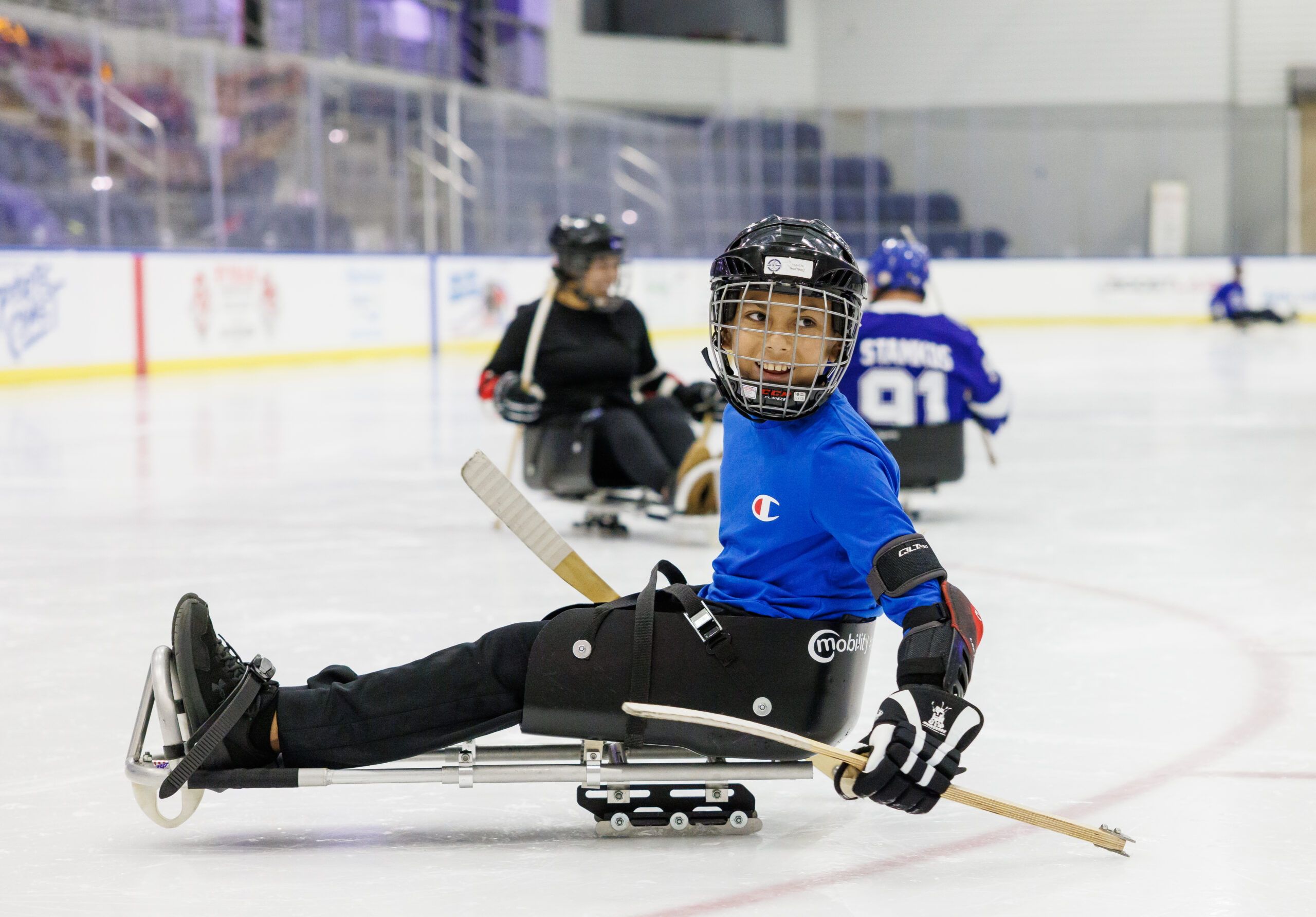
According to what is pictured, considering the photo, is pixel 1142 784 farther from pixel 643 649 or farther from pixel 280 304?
pixel 280 304

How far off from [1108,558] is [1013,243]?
20.4 m

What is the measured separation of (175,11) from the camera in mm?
16469

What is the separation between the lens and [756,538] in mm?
2146

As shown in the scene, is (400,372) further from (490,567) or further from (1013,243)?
(1013,243)

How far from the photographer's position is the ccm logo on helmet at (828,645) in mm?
2117

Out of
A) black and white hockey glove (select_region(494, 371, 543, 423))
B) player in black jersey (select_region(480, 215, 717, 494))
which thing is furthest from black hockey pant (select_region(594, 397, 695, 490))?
black and white hockey glove (select_region(494, 371, 543, 423))

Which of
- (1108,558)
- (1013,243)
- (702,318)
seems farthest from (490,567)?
(1013,243)

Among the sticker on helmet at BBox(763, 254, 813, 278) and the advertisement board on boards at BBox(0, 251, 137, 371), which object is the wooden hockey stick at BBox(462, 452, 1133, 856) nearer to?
the sticker on helmet at BBox(763, 254, 813, 278)

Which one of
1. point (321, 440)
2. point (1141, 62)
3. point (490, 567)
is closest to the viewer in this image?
point (490, 567)

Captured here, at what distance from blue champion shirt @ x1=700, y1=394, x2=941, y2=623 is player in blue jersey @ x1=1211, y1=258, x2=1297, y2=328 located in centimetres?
1892

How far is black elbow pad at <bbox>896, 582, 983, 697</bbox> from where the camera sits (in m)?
1.87

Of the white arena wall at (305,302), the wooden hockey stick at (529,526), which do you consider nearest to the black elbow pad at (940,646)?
the wooden hockey stick at (529,526)

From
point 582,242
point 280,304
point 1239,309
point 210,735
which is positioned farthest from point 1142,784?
point 1239,309

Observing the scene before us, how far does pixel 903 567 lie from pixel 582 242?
10.7 feet
